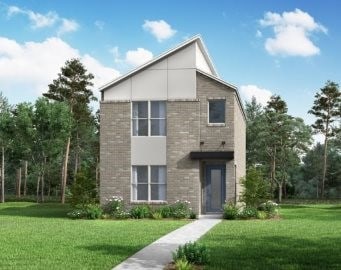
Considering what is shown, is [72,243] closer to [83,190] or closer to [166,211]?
[166,211]

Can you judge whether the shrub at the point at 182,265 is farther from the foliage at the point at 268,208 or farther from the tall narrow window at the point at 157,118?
the tall narrow window at the point at 157,118

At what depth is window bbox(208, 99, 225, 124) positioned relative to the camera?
94.2 feet

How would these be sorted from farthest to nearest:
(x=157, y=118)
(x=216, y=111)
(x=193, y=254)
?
1. (x=157, y=118)
2. (x=216, y=111)
3. (x=193, y=254)

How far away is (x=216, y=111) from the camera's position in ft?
94.6

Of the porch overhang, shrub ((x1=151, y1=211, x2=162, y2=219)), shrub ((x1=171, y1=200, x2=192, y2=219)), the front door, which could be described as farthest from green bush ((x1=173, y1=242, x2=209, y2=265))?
the front door

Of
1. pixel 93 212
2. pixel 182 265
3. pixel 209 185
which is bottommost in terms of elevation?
pixel 182 265

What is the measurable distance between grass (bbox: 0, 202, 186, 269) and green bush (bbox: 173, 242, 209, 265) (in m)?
1.55

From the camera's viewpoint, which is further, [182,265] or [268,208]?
[268,208]

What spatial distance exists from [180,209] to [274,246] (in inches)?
473

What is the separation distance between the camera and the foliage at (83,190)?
2841 centimetres

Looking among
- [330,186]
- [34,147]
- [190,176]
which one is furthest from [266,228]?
[330,186]

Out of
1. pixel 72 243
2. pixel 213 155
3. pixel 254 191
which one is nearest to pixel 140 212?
pixel 213 155

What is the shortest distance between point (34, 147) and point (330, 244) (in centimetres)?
3789

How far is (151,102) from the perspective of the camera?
29.0m
